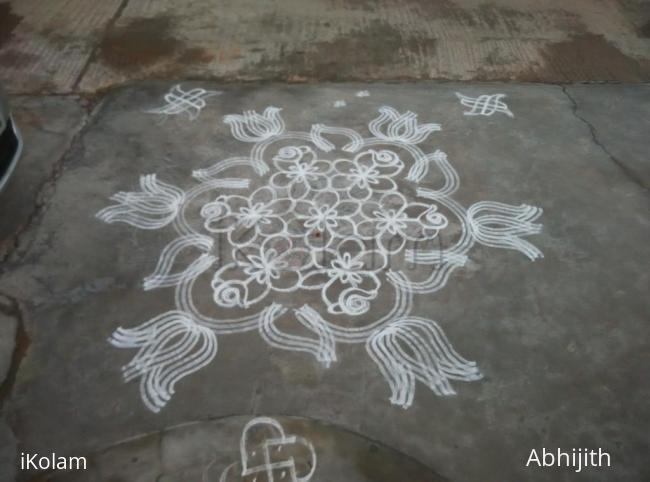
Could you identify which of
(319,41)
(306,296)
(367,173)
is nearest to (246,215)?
(306,296)

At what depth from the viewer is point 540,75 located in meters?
4.21

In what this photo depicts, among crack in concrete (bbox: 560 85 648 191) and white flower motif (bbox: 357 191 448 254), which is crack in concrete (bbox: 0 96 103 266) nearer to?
white flower motif (bbox: 357 191 448 254)

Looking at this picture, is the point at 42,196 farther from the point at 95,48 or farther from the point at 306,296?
the point at 95,48

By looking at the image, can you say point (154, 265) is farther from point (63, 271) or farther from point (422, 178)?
point (422, 178)

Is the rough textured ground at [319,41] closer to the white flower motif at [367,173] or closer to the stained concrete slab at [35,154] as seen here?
the stained concrete slab at [35,154]

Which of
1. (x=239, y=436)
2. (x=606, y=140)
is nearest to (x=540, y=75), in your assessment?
(x=606, y=140)

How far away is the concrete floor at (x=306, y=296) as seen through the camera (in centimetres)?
217

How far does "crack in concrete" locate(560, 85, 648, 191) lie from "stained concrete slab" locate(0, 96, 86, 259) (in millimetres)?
3356

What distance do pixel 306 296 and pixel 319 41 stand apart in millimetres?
2670

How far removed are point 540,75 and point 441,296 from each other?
2428 millimetres

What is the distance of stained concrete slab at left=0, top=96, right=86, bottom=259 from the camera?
2977 mm

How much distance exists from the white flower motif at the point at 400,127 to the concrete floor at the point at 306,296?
0.09m

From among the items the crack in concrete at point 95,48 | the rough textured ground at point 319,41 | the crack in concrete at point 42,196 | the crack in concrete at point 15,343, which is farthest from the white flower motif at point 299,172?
the crack in concrete at point 95,48

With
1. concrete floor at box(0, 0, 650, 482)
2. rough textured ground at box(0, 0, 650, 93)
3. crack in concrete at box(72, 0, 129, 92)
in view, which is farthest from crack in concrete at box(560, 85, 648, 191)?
crack in concrete at box(72, 0, 129, 92)
